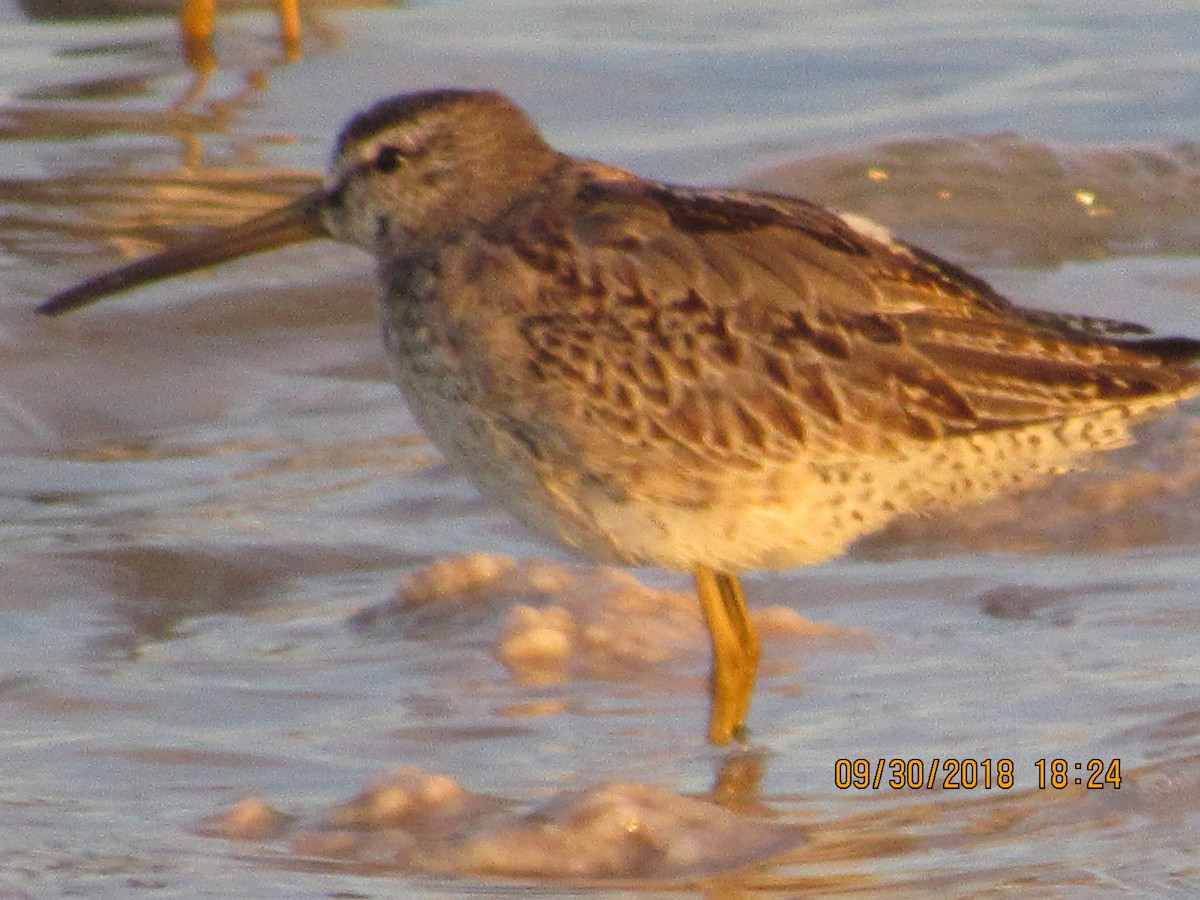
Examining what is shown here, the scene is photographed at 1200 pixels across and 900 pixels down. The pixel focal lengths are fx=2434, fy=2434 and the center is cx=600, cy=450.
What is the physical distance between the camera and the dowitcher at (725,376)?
17.2ft

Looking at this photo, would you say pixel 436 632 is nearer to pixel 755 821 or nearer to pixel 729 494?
pixel 729 494

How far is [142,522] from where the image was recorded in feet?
22.8

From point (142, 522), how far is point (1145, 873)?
11.4ft

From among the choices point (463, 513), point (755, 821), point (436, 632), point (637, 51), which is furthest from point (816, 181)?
point (755, 821)

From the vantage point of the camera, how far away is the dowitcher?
5254 mm

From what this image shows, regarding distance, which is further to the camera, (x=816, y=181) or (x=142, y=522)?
(x=816, y=181)

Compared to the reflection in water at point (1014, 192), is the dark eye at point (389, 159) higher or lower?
higher

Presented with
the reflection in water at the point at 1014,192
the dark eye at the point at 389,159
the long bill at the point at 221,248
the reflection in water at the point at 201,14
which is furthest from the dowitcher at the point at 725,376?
the reflection in water at the point at 201,14

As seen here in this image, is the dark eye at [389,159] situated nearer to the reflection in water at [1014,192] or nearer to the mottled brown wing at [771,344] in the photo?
the mottled brown wing at [771,344]

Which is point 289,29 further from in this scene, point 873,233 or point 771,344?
point 771,344
